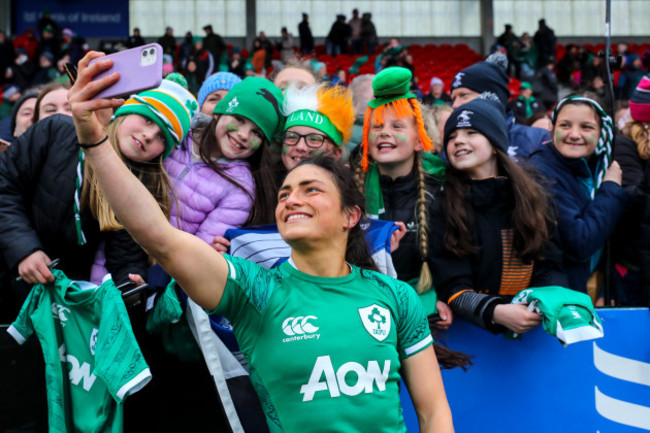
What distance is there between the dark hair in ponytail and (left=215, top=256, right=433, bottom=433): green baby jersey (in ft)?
0.96

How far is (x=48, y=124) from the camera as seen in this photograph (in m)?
2.80

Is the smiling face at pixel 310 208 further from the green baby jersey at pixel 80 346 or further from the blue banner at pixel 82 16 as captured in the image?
the blue banner at pixel 82 16

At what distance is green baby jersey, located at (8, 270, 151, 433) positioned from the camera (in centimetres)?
226

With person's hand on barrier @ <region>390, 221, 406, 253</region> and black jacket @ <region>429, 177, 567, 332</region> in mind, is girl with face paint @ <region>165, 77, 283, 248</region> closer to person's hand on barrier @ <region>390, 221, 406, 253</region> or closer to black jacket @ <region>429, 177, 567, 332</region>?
person's hand on barrier @ <region>390, 221, 406, 253</region>

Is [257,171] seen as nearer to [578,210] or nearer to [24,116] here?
[578,210]

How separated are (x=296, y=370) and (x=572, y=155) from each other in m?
1.98

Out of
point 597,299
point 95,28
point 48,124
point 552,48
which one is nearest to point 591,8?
point 552,48

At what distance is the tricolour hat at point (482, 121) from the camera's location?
2.99 m

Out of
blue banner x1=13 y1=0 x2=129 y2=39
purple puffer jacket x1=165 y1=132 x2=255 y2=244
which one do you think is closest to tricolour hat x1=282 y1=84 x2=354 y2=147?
purple puffer jacket x1=165 y1=132 x2=255 y2=244

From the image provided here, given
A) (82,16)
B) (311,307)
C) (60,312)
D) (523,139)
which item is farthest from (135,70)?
(82,16)

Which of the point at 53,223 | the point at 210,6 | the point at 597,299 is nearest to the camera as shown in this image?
the point at 53,223

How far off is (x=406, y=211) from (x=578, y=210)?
84 centimetres

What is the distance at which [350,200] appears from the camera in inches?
89.3

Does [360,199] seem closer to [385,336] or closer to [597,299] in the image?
[385,336]
